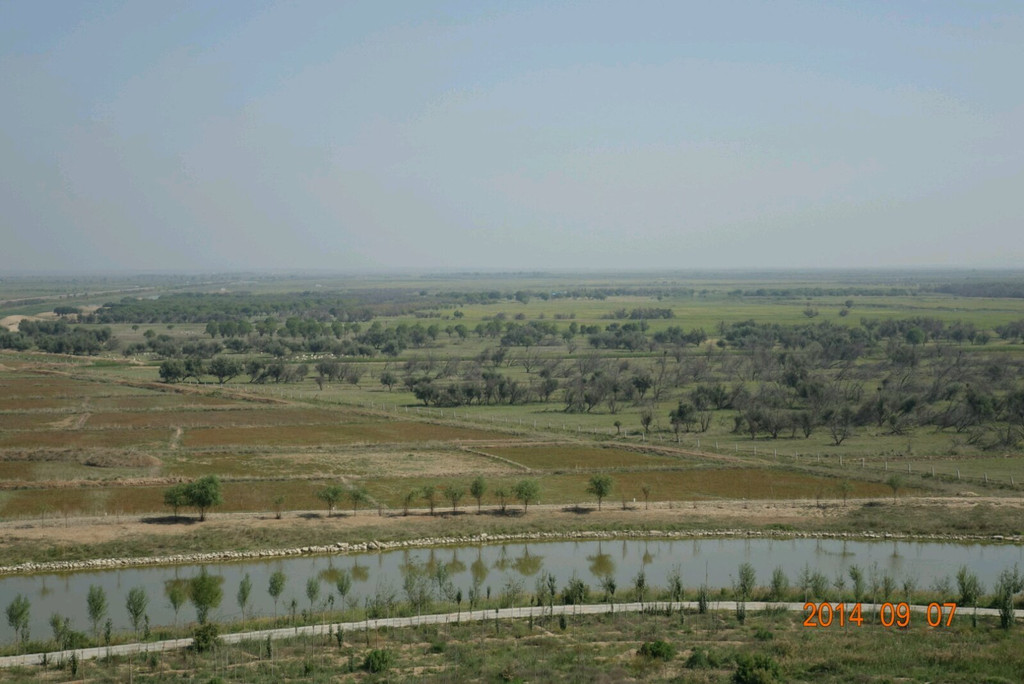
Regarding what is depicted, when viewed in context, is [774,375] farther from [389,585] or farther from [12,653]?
[12,653]

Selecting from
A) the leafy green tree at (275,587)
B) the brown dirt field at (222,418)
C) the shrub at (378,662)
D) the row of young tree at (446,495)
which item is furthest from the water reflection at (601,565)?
the brown dirt field at (222,418)

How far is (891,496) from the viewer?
40.2 m

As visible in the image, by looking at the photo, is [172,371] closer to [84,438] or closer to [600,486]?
[84,438]

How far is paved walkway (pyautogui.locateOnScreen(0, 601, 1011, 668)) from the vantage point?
21547mm

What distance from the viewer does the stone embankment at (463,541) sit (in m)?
30.5

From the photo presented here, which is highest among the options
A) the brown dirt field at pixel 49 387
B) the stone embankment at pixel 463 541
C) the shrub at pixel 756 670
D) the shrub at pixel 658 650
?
the shrub at pixel 756 670

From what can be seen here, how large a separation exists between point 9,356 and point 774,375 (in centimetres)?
7988

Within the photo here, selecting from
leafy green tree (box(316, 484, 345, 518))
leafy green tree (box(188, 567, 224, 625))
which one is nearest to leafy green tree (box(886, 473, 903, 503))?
leafy green tree (box(316, 484, 345, 518))

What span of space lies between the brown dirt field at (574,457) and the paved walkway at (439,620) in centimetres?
2074

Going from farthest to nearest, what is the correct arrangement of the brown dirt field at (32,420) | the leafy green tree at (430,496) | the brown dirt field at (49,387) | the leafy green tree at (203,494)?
the brown dirt field at (49,387), the brown dirt field at (32,420), the leafy green tree at (430,496), the leafy green tree at (203,494)

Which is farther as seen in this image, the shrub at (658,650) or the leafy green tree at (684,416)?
the leafy green tree at (684,416)

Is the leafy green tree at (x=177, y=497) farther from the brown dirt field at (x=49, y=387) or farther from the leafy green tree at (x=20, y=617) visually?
the brown dirt field at (x=49, y=387)
